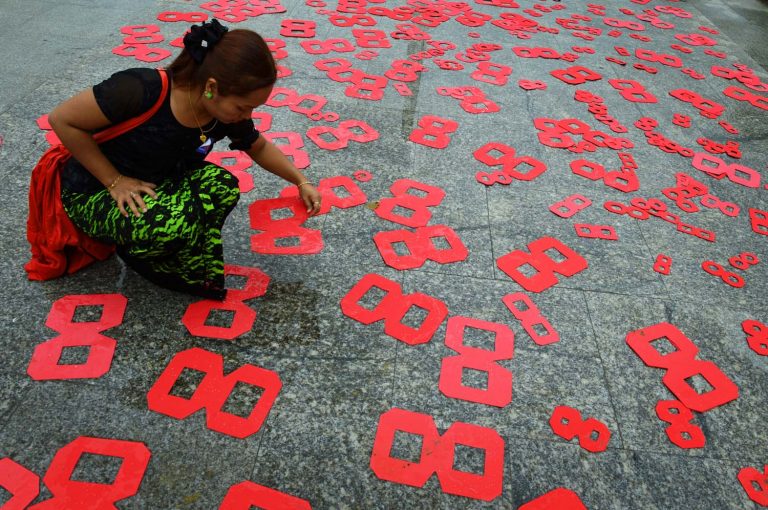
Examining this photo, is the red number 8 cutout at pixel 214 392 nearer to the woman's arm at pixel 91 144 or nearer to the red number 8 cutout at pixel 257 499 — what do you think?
the red number 8 cutout at pixel 257 499

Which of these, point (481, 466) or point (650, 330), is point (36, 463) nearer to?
point (481, 466)

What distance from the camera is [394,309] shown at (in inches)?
97.7

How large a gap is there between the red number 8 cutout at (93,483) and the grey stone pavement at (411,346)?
0.02m

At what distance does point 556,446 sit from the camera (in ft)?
6.63

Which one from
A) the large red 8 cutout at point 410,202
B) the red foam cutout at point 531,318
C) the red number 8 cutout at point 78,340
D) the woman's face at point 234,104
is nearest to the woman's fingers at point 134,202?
the woman's face at point 234,104

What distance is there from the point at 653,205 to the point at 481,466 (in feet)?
7.41

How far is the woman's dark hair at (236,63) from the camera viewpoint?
1.82 meters

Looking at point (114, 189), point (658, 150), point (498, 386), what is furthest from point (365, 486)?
point (658, 150)

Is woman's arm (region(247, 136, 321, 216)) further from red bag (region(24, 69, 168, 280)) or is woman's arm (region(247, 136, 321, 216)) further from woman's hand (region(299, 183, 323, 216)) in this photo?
red bag (region(24, 69, 168, 280))

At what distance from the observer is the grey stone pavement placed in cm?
188

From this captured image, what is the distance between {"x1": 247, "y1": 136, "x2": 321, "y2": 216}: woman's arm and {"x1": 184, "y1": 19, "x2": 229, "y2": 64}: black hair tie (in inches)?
22.7

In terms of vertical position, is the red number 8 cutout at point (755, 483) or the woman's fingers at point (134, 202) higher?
the woman's fingers at point (134, 202)

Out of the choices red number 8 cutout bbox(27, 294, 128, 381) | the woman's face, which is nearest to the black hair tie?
the woman's face

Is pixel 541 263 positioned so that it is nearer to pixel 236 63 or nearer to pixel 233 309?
pixel 233 309
